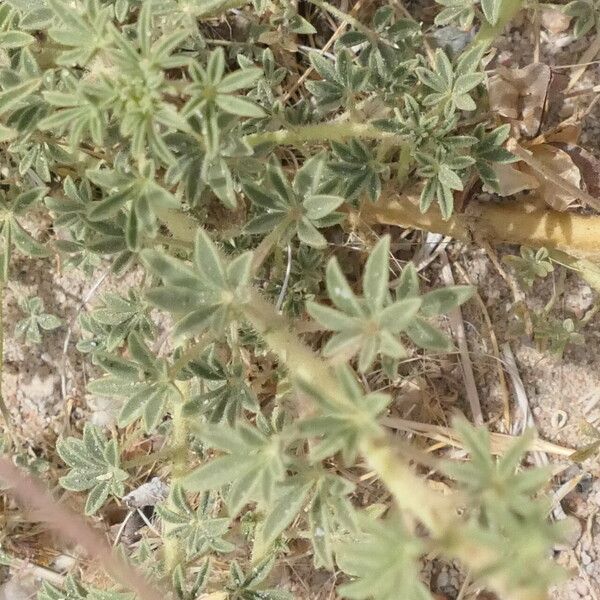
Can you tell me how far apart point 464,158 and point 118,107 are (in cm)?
98

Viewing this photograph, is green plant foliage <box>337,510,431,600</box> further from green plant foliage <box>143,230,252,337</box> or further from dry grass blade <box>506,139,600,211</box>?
dry grass blade <box>506,139,600,211</box>

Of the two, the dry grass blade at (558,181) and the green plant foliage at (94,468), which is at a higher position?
the dry grass blade at (558,181)

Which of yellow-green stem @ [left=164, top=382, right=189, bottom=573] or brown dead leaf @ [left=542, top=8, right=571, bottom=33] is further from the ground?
brown dead leaf @ [left=542, top=8, right=571, bottom=33]

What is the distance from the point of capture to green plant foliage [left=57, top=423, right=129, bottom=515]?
2219mm

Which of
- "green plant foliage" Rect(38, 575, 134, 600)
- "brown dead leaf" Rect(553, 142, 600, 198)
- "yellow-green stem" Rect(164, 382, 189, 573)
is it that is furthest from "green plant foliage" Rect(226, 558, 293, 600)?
"brown dead leaf" Rect(553, 142, 600, 198)

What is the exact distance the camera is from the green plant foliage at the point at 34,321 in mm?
2822

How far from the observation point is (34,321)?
9.35 feet

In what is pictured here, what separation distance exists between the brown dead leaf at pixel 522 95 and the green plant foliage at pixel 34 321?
5.39 ft

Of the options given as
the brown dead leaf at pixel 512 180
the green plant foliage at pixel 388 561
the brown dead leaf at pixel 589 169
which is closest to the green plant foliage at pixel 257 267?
the green plant foliage at pixel 388 561

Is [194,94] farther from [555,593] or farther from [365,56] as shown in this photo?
[555,593]

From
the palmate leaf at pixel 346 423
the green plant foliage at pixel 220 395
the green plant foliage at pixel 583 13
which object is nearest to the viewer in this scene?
the palmate leaf at pixel 346 423

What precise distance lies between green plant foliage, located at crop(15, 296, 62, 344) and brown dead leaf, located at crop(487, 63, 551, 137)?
1.64 m

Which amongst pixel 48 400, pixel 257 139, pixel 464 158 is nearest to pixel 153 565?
pixel 48 400

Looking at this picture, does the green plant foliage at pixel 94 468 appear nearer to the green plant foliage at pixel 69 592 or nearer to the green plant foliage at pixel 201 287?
the green plant foliage at pixel 69 592
